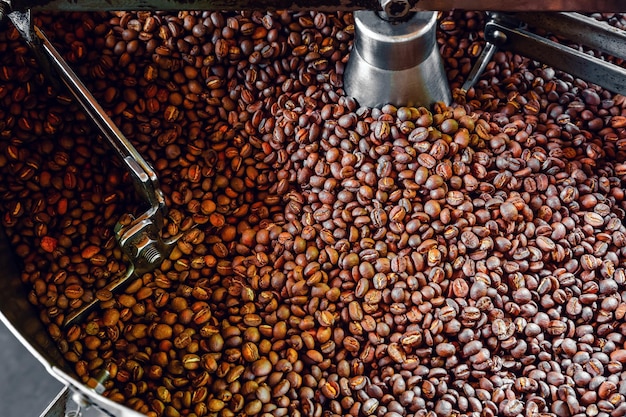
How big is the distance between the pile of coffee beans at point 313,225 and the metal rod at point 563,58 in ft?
0.27

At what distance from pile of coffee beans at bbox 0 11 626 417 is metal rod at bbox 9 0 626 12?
0.86 ft

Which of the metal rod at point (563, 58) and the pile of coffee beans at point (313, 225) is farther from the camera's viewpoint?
the metal rod at point (563, 58)

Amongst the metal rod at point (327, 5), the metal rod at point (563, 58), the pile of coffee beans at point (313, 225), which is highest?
the metal rod at point (327, 5)

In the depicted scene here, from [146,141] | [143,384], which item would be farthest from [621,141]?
[143,384]

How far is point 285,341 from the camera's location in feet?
4.88

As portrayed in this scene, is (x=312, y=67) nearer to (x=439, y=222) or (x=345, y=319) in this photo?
(x=439, y=222)

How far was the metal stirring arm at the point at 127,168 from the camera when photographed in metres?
1.46

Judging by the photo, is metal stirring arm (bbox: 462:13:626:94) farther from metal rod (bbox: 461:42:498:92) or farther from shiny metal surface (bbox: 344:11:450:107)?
shiny metal surface (bbox: 344:11:450:107)

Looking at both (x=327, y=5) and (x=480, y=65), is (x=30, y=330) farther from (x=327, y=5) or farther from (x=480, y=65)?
(x=480, y=65)

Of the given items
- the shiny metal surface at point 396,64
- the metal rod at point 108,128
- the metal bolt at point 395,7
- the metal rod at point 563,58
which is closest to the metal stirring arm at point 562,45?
the metal rod at point 563,58

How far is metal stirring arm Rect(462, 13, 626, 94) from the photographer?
1.66m

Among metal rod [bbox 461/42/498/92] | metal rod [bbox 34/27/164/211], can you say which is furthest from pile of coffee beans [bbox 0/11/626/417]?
metal rod [bbox 34/27/164/211]

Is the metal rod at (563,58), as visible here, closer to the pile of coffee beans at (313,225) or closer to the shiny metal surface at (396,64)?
the pile of coffee beans at (313,225)

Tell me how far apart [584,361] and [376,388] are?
463mm
